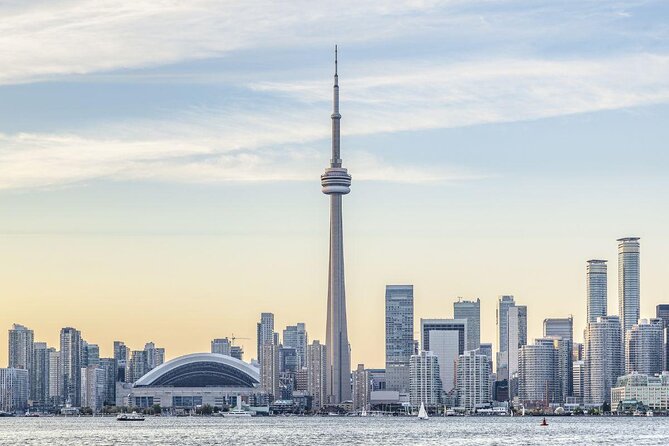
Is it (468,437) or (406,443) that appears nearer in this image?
(406,443)

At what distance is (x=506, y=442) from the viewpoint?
16688 centimetres

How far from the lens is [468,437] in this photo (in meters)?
186

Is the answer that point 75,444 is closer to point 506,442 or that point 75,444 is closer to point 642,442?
point 506,442

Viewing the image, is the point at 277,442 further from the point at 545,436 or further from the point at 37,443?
the point at 545,436

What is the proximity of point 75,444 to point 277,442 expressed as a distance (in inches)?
862

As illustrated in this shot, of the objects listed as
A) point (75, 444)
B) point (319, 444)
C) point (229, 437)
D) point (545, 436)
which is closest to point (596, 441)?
point (545, 436)

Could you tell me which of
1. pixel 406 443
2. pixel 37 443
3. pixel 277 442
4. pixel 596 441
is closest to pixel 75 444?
pixel 37 443

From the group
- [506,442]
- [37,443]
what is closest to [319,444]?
[506,442]

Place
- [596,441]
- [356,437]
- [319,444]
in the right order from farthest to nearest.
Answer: [356,437], [596,441], [319,444]

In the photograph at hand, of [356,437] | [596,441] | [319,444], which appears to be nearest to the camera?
[319,444]

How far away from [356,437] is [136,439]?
26452mm

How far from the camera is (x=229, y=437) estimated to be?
18850 centimetres

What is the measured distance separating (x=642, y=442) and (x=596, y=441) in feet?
21.7

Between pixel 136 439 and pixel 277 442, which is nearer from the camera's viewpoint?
pixel 277 442
